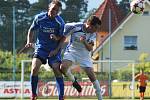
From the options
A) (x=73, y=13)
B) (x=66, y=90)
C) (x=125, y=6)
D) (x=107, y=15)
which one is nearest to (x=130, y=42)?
(x=125, y=6)

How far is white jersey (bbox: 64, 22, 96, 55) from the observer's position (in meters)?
12.2

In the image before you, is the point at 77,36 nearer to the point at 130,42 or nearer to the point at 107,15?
the point at 107,15

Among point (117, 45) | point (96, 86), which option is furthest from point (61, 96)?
point (117, 45)

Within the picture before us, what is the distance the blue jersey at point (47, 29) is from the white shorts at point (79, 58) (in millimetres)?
597

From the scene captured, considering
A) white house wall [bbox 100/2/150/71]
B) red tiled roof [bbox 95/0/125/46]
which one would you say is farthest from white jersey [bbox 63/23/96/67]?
white house wall [bbox 100/2/150/71]

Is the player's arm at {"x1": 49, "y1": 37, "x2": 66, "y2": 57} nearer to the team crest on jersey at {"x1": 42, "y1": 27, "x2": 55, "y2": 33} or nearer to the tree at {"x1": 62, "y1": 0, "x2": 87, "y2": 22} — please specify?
the team crest on jersey at {"x1": 42, "y1": 27, "x2": 55, "y2": 33}

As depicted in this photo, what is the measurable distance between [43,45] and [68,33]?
61 cm

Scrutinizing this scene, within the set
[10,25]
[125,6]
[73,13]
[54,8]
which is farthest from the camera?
[125,6]

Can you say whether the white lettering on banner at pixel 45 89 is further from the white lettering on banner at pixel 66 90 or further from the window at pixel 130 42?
the window at pixel 130 42

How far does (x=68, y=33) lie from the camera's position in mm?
12344

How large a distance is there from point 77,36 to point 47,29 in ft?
2.23

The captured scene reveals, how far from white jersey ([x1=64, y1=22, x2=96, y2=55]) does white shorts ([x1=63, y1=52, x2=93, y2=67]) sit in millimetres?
87

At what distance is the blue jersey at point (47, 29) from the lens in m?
12.1

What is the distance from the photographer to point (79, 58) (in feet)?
41.2
